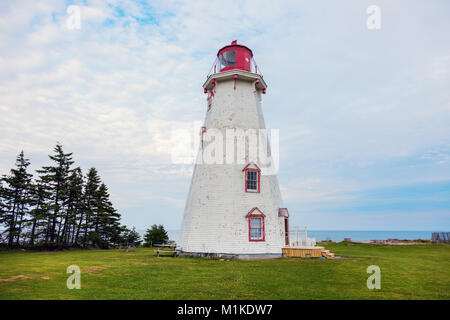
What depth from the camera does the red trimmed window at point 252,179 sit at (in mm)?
19688

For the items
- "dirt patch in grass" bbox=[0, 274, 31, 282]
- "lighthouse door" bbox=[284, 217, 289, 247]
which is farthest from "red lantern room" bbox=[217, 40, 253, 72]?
"dirt patch in grass" bbox=[0, 274, 31, 282]

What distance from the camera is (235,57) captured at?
21.9m

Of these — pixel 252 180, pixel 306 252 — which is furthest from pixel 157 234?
pixel 306 252

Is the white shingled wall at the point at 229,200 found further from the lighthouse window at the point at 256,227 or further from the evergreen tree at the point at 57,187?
the evergreen tree at the point at 57,187

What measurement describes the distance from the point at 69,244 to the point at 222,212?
21.2 m

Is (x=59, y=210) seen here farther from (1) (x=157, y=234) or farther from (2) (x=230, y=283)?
(2) (x=230, y=283)

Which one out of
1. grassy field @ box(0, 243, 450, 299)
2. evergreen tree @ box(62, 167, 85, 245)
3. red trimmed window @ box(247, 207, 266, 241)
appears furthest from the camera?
evergreen tree @ box(62, 167, 85, 245)

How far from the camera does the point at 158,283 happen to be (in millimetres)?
10555

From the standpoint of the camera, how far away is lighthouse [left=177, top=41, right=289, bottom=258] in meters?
18.6

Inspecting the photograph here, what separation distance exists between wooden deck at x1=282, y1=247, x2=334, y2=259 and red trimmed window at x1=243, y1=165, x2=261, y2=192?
467cm

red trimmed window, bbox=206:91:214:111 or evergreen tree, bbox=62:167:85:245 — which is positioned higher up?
red trimmed window, bbox=206:91:214:111

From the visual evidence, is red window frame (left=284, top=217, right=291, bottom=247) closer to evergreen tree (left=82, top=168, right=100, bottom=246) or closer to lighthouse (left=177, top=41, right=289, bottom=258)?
lighthouse (left=177, top=41, right=289, bottom=258)
